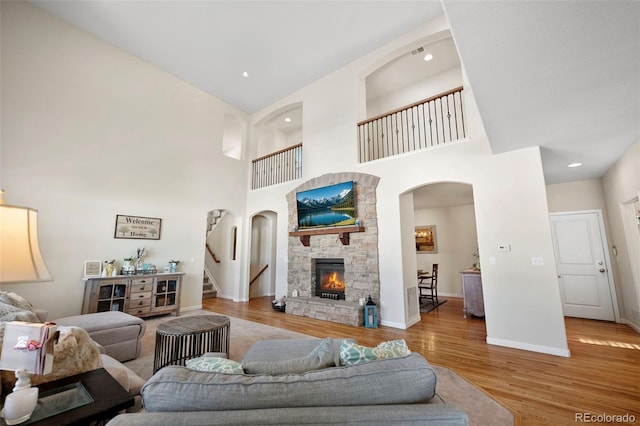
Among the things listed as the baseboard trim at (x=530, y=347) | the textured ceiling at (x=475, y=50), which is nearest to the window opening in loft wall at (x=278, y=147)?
the textured ceiling at (x=475, y=50)

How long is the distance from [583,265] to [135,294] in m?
8.62

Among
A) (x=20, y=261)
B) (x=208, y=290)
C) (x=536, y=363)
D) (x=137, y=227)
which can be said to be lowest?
(x=536, y=363)

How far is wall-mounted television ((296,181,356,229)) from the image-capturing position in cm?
539

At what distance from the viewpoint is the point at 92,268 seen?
15.8ft

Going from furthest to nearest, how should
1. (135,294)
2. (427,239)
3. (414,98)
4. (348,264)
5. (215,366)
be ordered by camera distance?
(427,239), (414,98), (348,264), (135,294), (215,366)

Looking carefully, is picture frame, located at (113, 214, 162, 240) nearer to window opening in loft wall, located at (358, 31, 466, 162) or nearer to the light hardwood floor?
the light hardwood floor

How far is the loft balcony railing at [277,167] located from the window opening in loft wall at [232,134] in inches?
30.9

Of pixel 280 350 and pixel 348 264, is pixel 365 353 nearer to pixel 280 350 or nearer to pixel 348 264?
pixel 280 350

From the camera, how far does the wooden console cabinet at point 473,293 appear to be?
199 inches

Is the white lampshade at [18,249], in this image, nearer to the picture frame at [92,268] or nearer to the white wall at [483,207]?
the white wall at [483,207]

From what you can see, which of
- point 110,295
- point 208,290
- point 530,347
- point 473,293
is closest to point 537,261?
point 530,347

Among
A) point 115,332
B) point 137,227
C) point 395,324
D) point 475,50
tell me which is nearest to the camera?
point 475,50

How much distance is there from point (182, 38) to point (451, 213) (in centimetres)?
818

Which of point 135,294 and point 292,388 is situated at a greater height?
point 292,388
